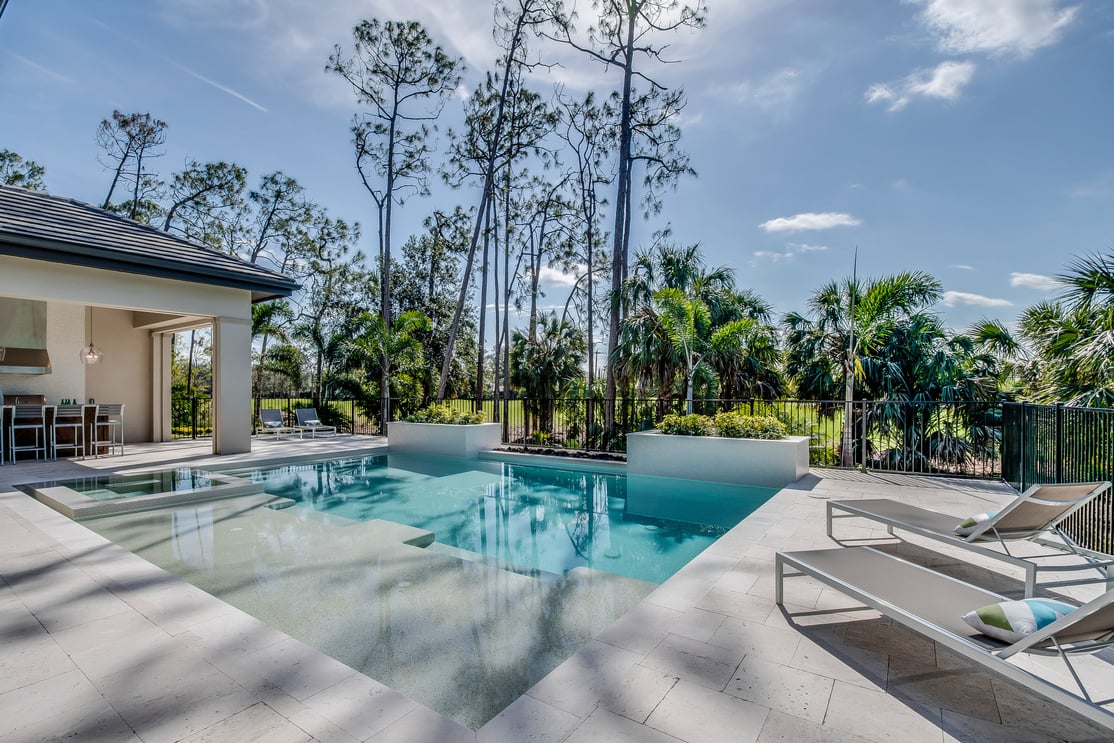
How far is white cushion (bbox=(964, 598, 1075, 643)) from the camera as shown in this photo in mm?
2094

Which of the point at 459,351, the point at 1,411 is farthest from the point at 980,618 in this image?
the point at 459,351

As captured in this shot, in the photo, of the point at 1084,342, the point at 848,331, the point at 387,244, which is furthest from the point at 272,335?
the point at 1084,342

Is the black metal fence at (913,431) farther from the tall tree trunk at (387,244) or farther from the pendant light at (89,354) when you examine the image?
the pendant light at (89,354)

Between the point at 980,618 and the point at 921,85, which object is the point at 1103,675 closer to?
the point at 980,618

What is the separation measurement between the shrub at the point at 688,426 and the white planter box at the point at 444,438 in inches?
171

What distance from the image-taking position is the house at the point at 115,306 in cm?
838

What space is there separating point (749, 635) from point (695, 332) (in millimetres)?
8361

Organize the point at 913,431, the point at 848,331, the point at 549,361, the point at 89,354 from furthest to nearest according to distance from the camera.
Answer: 1. the point at 549,361
2. the point at 89,354
3. the point at 848,331
4. the point at 913,431

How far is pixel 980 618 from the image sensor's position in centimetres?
221

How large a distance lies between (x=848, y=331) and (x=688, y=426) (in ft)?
11.9

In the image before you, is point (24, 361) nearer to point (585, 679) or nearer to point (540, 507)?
point (540, 507)

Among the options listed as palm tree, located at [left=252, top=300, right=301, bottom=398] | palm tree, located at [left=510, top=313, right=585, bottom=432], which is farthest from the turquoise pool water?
palm tree, located at [left=510, top=313, right=585, bottom=432]

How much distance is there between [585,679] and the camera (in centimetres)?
241

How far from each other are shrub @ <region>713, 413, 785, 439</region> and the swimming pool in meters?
0.89
